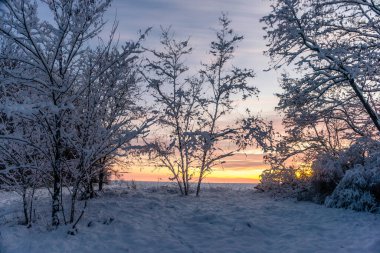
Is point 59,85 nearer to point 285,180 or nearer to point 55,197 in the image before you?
point 55,197

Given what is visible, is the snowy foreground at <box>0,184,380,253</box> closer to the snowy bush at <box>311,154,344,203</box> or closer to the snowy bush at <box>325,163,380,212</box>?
the snowy bush at <box>325,163,380,212</box>

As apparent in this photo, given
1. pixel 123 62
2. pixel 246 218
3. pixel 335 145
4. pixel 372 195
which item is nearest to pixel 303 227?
pixel 246 218

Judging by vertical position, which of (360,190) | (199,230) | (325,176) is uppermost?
(325,176)

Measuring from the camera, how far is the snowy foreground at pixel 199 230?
8430mm

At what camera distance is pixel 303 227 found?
10.3 meters

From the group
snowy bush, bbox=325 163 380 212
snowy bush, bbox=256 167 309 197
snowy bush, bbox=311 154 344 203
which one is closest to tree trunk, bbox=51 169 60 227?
snowy bush, bbox=325 163 380 212

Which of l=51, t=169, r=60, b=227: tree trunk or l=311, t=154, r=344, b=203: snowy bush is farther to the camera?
l=311, t=154, r=344, b=203: snowy bush

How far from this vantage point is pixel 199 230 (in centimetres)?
1002

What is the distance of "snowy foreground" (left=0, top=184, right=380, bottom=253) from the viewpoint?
27.7 feet

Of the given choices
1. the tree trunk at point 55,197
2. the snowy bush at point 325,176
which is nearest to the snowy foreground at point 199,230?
the tree trunk at point 55,197

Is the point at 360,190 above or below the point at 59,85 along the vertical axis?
below

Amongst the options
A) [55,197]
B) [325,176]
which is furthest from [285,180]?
[55,197]

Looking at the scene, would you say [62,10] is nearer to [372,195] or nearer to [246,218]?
[246,218]

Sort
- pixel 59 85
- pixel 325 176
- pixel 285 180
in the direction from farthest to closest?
1. pixel 285 180
2. pixel 325 176
3. pixel 59 85
